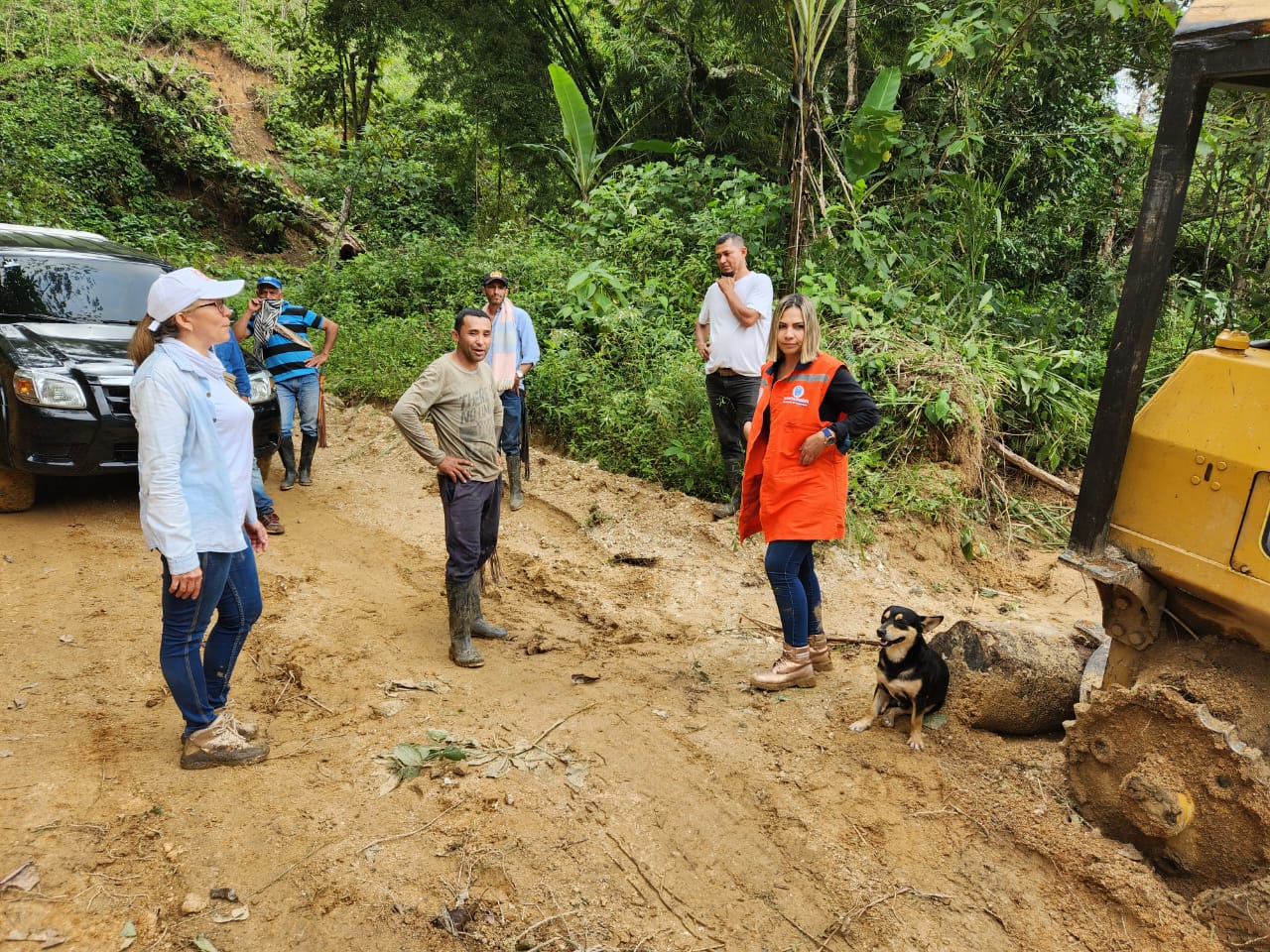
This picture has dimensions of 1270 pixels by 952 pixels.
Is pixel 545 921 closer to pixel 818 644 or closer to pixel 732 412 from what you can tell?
pixel 818 644

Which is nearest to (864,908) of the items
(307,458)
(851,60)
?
(307,458)

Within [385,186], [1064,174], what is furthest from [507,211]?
[1064,174]

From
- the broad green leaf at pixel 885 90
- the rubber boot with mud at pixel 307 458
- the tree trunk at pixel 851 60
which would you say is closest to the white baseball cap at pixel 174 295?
the rubber boot with mud at pixel 307 458

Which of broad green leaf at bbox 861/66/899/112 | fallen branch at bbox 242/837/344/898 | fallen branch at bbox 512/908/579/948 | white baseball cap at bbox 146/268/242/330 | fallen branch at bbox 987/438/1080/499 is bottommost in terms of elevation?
fallen branch at bbox 242/837/344/898

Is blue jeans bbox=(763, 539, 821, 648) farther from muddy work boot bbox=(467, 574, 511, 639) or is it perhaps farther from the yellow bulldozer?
muddy work boot bbox=(467, 574, 511, 639)

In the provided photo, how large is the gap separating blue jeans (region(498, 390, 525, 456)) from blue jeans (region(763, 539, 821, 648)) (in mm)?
3250

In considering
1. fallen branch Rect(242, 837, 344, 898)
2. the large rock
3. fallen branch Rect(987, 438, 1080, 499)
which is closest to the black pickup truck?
fallen branch Rect(242, 837, 344, 898)

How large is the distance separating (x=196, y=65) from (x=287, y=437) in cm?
1671

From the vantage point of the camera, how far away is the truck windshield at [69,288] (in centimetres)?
698

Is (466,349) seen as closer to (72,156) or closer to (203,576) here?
(203,576)

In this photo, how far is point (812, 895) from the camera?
3.22 metres

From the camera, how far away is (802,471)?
176 inches

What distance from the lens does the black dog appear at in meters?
4.05

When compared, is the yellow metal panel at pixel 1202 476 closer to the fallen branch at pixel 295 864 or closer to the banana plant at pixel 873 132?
the fallen branch at pixel 295 864
